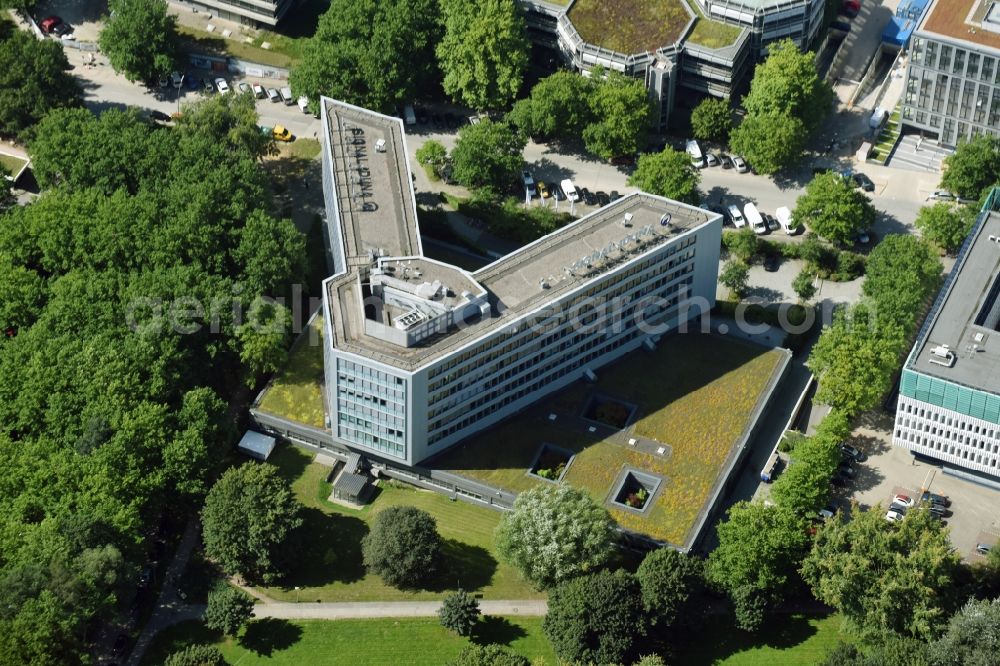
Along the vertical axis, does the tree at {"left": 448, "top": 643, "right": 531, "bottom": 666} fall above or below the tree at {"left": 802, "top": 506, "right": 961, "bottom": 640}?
below

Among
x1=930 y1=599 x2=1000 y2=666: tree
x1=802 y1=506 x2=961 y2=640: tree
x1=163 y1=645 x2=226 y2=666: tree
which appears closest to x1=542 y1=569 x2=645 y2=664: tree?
x1=802 y1=506 x2=961 y2=640: tree

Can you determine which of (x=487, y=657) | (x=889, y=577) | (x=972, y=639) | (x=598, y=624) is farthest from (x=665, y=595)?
(x=972, y=639)

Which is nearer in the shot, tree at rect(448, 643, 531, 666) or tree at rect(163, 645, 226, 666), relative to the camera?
tree at rect(448, 643, 531, 666)

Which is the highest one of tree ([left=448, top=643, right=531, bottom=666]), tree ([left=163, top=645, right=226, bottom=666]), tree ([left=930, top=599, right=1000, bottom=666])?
tree ([left=930, top=599, right=1000, bottom=666])

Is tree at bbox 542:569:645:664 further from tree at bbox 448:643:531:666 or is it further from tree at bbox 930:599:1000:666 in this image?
tree at bbox 930:599:1000:666

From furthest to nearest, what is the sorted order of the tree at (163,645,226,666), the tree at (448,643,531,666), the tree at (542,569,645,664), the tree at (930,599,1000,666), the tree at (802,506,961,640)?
the tree at (542,569,645,664) → the tree at (163,645,226,666) → the tree at (802,506,961,640) → the tree at (448,643,531,666) → the tree at (930,599,1000,666)

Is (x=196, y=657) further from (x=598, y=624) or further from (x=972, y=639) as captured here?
(x=972, y=639)

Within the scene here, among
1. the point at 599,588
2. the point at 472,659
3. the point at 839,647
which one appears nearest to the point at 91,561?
the point at 472,659
